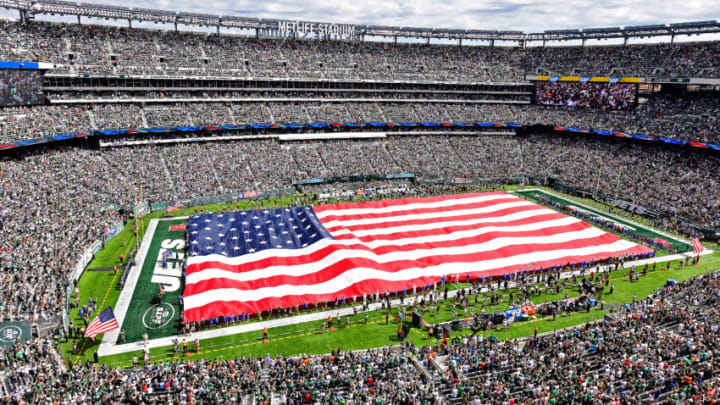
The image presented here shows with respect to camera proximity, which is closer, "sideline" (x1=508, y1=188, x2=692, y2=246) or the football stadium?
the football stadium

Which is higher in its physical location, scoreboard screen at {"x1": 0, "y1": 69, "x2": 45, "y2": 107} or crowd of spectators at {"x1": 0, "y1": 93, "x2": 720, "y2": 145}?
scoreboard screen at {"x1": 0, "y1": 69, "x2": 45, "y2": 107}

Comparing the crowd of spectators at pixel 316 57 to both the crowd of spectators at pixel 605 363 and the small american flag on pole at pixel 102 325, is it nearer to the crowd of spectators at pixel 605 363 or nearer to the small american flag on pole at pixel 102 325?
the small american flag on pole at pixel 102 325

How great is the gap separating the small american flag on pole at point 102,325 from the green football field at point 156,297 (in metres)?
2.36

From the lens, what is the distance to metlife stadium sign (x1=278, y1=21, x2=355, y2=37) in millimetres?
68294

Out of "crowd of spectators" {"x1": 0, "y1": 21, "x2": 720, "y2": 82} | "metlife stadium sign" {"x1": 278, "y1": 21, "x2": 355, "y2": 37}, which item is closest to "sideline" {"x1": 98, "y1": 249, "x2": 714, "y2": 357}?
"crowd of spectators" {"x1": 0, "y1": 21, "x2": 720, "y2": 82}

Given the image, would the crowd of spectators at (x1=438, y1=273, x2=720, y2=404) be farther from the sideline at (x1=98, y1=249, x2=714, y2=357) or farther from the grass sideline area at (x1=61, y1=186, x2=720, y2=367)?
the sideline at (x1=98, y1=249, x2=714, y2=357)

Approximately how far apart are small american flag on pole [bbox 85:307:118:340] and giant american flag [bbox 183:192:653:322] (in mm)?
4429

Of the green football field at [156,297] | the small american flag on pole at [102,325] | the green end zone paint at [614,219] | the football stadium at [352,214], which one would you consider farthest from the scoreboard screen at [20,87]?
the green end zone paint at [614,219]

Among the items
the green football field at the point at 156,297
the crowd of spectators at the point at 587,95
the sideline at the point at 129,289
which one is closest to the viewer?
the sideline at the point at 129,289

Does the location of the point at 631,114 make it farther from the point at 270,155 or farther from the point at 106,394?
the point at 106,394

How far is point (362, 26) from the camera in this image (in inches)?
2857

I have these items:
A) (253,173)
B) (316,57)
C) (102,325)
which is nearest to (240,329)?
(102,325)

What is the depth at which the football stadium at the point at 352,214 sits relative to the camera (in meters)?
20.5

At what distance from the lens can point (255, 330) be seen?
86.8ft
